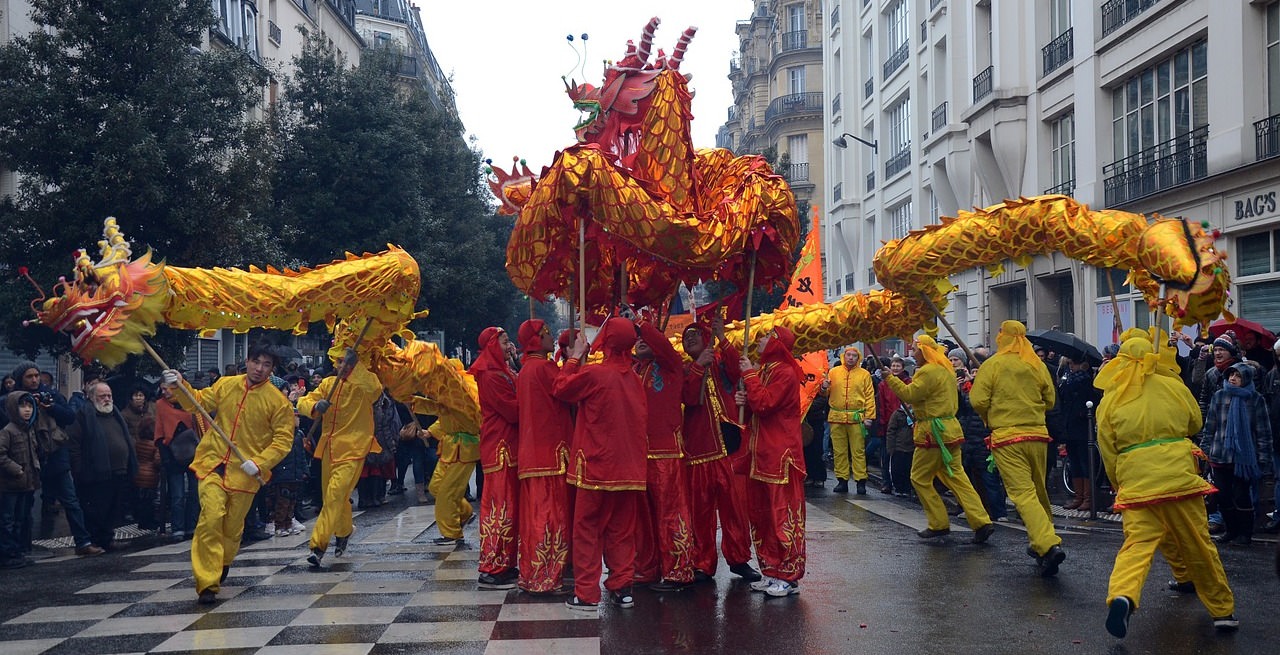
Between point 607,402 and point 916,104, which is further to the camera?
point 916,104

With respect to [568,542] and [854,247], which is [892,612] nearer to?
[568,542]

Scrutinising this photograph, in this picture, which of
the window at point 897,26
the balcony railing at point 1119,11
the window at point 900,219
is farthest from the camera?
the window at point 900,219

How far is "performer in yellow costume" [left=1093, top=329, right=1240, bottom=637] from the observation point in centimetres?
643

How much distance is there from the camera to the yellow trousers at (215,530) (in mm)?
7840

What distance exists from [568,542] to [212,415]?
290 cm

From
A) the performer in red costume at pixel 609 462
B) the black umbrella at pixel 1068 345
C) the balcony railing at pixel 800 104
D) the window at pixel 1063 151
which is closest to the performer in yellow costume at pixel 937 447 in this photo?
the black umbrella at pixel 1068 345

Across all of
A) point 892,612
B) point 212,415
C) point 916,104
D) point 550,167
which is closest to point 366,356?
point 212,415

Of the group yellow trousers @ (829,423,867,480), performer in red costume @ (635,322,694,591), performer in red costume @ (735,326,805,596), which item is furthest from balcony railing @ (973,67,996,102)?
performer in red costume @ (635,322,694,591)

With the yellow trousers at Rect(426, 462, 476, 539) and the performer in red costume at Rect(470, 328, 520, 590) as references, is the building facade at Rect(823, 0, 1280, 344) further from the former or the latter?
the yellow trousers at Rect(426, 462, 476, 539)

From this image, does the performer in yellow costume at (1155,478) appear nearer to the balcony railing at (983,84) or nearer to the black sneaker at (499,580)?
the black sneaker at (499,580)

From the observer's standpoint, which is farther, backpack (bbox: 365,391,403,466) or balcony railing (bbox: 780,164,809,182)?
balcony railing (bbox: 780,164,809,182)

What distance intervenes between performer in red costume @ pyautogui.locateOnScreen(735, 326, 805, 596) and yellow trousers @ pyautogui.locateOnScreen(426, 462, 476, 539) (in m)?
2.97

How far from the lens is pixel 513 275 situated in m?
8.52

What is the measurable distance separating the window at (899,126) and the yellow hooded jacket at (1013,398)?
82.5 feet
